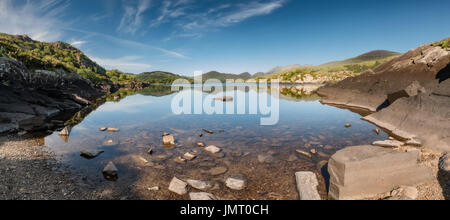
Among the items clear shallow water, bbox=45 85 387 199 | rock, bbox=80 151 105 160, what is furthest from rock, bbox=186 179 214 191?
rock, bbox=80 151 105 160

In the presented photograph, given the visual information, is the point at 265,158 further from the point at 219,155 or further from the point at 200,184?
the point at 200,184

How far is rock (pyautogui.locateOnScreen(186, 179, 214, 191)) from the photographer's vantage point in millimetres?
8320

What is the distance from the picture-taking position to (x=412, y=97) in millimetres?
17188

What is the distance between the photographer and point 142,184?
338 inches

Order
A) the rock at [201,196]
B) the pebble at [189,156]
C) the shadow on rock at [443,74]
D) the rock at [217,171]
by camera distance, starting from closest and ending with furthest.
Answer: the rock at [201,196], the rock at [217,171], the pebble at [189,156], the shadow on rock at [443,74]

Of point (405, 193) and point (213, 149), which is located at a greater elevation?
point (405, 193)

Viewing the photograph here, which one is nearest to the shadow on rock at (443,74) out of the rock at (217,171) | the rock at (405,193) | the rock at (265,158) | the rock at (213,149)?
the rock at (405,193)

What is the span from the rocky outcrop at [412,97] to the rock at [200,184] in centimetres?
1386

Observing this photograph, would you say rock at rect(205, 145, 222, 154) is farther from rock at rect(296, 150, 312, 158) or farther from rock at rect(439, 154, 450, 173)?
rock at rect(439, 154, 450, 173)

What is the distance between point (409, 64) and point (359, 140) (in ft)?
67.7

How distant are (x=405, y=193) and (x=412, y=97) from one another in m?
16.0

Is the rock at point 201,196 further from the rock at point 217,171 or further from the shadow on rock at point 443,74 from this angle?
the shadow on rock at point 443,74

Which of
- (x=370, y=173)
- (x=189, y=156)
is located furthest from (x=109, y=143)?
(x=370, y=173)

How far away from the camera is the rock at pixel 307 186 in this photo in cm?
730
